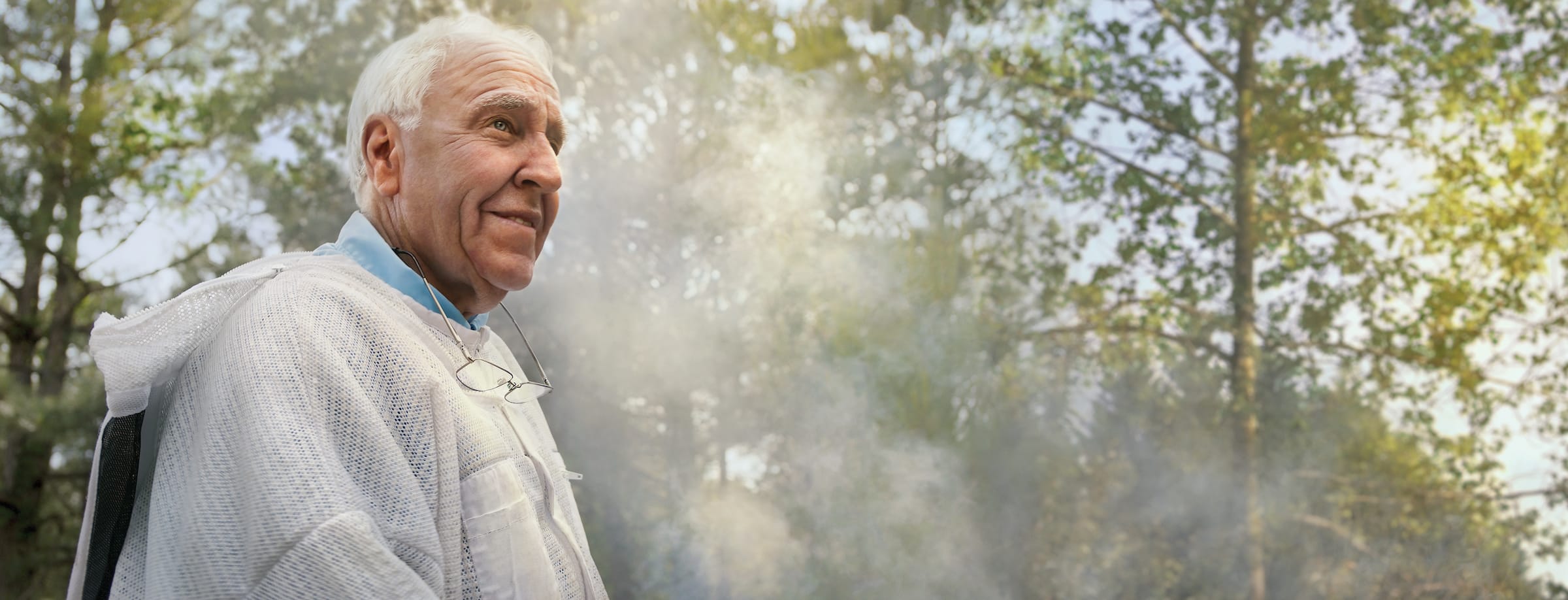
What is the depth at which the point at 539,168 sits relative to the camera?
1.29 metres

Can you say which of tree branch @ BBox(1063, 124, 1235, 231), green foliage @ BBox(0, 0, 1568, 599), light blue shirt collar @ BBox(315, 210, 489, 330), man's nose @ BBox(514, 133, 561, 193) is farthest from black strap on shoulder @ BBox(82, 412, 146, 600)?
tree branch @ BBox(1063, 124, 1235, 231)

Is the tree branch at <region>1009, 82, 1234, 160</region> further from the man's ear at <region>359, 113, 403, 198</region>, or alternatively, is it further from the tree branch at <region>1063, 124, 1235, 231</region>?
the man's ear at <region>359, 113, 403, 198</region>

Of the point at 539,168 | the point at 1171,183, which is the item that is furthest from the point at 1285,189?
the point at 539,168

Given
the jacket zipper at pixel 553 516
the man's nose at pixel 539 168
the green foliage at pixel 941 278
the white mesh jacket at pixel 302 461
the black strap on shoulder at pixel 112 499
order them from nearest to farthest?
the white mesh jacket at pixel 302 461, the black strap on shoulder at pixel 112 499, the jacket zipper at pixel 553 516, the man's nose at pixel 539 168, the green foliage at pixel 941 278

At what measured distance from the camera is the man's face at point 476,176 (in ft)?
3.99

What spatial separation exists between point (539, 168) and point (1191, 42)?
5657 millimetres

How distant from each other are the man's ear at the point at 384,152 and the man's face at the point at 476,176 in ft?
Result: 0.04

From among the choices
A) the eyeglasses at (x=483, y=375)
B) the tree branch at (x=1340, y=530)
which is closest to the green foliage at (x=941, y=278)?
the tree branch at (x=1340, y=530)

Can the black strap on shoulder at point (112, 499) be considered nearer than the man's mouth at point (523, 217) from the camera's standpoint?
Yes

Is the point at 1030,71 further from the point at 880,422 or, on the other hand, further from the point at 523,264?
the point at 523,264

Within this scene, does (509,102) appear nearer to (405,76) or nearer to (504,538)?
(405,76)

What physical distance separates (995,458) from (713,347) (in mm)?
1820

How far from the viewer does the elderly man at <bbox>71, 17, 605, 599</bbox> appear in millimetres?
861

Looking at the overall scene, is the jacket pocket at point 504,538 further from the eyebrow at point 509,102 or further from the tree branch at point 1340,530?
the tree branch at point 1340,530
